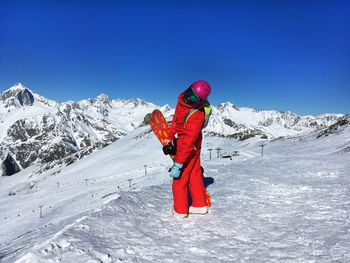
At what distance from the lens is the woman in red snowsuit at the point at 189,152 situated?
4930 millimetres

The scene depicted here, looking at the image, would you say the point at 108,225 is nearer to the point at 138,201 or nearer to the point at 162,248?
the point at 162,248

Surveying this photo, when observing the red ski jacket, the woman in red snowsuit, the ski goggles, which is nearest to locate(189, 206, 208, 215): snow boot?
the woman in red snowsuit

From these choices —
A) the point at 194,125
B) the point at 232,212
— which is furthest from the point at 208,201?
the point at 194,125

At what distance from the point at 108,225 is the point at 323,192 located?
19.3 feet

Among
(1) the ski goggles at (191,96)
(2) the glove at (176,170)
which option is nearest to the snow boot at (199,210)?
(2) the glove at (176,170)

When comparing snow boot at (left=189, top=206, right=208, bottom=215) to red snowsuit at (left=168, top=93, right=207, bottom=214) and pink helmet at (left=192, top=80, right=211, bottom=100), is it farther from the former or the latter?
pink helmet at (left=192, top=80, right=211, bottom=100)

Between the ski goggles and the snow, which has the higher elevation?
the ski goggles

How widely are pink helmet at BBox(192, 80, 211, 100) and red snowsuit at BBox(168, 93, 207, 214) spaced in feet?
0.69

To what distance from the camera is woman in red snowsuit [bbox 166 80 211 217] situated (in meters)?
4.93

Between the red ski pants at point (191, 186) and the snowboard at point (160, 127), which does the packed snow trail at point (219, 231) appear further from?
the snowboard at point (160, 127)

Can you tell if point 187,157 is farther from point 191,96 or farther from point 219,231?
point 219,231

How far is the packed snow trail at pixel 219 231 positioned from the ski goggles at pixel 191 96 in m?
2.73

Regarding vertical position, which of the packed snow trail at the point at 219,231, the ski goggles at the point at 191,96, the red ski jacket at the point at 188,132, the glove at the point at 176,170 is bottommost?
the packed snow trail at the point at 219,231

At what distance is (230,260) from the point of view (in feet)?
10.2
